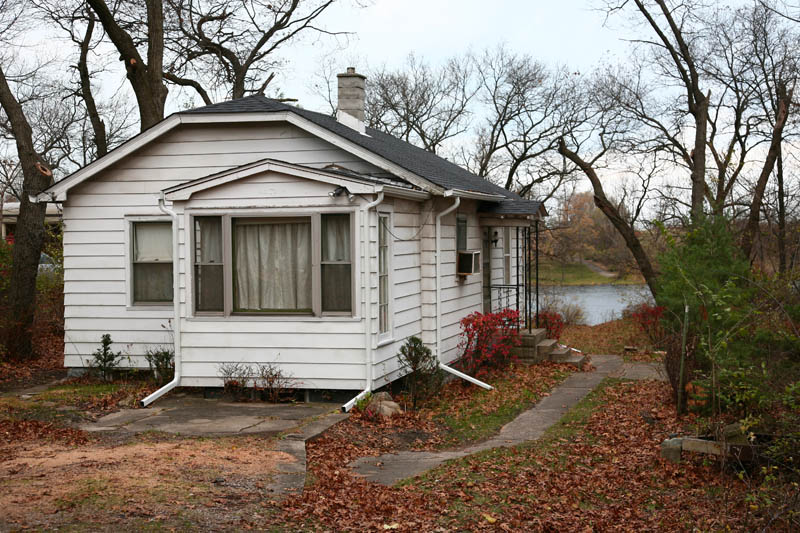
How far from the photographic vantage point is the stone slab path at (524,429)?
8234mm

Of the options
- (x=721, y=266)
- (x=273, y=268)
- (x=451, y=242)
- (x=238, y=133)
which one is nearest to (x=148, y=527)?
(x=273, y=268)

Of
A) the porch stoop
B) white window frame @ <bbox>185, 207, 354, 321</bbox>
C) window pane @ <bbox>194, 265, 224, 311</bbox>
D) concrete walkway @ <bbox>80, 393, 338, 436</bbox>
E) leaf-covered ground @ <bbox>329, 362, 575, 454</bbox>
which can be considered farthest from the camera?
the porch stoop

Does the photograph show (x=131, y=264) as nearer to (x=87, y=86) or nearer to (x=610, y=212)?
(x=87, y=86)

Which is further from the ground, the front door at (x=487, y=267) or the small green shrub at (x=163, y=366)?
the front door at (x=487, y=267)

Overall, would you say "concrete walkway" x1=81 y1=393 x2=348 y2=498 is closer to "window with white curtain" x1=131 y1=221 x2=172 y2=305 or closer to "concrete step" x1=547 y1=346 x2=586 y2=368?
"window with white curtain" x1=131 y1=221 x2=172 y2=305

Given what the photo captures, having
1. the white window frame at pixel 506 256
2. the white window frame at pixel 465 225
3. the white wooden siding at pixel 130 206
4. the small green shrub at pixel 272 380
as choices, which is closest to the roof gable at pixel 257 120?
the white wooden siding at pixel 130 206

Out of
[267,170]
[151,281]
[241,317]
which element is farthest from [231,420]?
[151,281]

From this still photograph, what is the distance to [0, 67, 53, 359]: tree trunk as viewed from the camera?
1505cm

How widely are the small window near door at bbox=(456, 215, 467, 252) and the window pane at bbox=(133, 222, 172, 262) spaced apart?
484cm

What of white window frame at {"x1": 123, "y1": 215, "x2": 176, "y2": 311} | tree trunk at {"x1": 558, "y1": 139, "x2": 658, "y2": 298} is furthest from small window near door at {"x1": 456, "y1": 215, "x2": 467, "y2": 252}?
tree trunk at {"x1": 558, "y1": 139, "x2": 658, "y2": 298}

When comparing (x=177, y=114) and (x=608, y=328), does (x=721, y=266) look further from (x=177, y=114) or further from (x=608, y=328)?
(x=608, y=328)

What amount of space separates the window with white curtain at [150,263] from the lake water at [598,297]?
13.6 metres

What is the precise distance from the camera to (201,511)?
6.18 m

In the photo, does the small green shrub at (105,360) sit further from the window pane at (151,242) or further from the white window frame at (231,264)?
the white window frame at (231,264)
